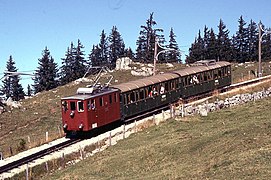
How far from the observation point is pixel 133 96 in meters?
33.3

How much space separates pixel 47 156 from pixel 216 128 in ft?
33.0

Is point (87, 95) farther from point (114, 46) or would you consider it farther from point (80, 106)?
point (114, 46)

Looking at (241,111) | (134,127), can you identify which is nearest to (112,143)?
(134,127)

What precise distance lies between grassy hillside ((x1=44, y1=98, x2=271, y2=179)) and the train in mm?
3611

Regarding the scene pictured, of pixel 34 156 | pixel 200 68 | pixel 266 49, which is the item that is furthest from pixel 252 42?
pixel 34 156

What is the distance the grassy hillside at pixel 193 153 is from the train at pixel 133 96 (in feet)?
11.8

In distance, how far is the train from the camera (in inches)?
1133

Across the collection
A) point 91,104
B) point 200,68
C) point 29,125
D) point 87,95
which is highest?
point 200,68

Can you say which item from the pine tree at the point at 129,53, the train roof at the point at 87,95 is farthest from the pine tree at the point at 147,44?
the train roof at the point at 87,95

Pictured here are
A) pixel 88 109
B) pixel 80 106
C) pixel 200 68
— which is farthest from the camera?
pixel 200 68

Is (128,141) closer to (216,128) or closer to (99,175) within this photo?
(216,128)

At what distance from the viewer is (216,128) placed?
23750mm

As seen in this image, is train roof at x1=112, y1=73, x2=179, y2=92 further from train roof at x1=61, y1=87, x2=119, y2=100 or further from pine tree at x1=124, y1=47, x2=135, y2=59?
pine tree at x1=124, y1=47, x2=135, y2=59

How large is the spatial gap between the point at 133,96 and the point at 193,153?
15.2 metres
